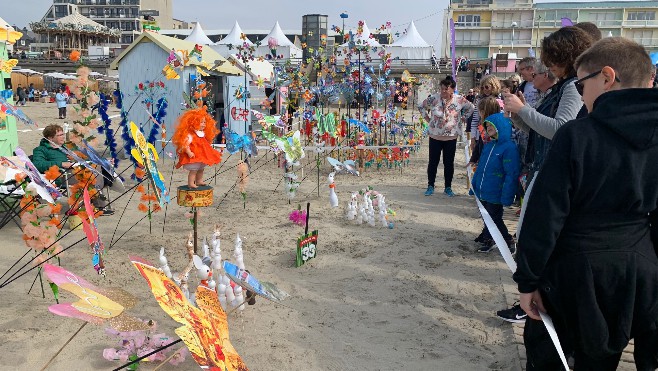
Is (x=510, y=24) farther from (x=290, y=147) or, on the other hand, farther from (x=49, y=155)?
(x=49, y=155)

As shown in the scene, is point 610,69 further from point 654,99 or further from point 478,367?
point 478,367

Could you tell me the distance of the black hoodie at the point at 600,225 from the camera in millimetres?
1520

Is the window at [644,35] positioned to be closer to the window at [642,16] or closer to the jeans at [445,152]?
the window at [642,16]

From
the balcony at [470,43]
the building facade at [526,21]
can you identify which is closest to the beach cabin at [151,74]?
the building facade at [526,21]

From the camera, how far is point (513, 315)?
3109 mm

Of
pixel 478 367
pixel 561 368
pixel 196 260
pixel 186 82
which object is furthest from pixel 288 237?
A: pixel 186 82

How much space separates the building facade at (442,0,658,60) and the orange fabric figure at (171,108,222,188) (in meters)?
46.5

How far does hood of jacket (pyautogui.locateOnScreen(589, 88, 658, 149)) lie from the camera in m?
1.51

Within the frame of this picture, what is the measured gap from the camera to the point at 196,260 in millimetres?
2635

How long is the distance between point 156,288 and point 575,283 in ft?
4.33

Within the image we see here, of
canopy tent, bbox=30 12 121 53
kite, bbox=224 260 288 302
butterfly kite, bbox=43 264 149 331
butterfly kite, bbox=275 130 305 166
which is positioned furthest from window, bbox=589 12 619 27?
butterfly kite, bbox=43 264 149 331

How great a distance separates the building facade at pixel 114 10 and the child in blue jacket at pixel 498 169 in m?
71.7

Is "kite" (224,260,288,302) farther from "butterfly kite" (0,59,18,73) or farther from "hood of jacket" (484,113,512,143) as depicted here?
"butterfly kite" (0,59,18,73)

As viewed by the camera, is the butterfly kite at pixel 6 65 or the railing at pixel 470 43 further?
the railing at pixel 470 43
